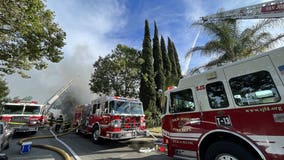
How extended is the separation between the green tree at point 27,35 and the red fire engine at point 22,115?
3927 millimetres

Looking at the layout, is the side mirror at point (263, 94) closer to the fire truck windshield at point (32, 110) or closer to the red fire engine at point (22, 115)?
the red fire engine at point (22, 115)

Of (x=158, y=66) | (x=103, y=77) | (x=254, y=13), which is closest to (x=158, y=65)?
(x=158, y=66)

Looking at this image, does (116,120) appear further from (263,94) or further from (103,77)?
(103,77)

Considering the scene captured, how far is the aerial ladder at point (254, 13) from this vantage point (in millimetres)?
8305

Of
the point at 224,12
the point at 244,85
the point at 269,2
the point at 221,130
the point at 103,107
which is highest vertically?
the point at 224,12

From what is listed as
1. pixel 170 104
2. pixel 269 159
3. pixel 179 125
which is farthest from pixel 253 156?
pixel 170 104

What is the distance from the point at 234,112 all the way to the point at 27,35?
886 cm

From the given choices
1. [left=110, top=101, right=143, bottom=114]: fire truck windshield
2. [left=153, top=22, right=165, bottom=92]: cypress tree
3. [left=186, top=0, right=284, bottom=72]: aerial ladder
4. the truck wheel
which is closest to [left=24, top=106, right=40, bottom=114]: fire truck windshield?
the truck wheel

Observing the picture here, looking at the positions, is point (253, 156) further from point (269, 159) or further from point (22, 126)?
point (22, 126)

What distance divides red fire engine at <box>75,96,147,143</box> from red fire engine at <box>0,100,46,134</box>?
5.06 meters

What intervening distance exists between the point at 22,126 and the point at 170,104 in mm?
11907

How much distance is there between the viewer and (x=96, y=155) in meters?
7.02

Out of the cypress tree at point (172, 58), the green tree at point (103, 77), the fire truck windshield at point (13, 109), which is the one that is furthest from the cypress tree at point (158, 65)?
the fire truck windshield at point (13, 109)

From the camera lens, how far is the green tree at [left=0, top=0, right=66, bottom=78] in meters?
6.93
